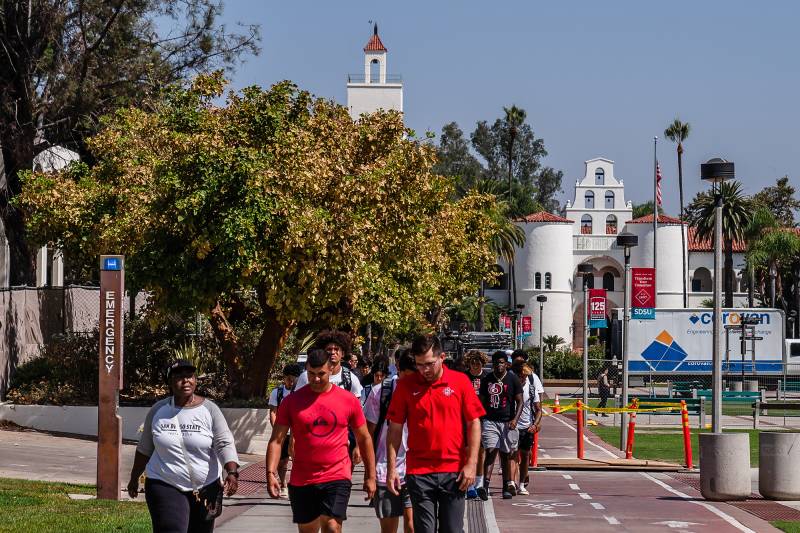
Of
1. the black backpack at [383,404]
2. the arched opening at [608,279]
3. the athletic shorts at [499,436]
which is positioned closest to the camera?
the black backpack at [383,404]

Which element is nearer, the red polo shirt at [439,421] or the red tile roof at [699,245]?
the red polo shirt at [439,421]

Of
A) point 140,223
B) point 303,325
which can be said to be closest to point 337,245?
point 140,223

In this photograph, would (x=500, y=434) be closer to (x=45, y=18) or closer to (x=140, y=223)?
(x=140, y=223)

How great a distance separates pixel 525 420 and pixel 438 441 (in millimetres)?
7415

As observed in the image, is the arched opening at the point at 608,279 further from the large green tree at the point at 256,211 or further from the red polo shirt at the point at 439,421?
the red polo shirt at the point at 439,421

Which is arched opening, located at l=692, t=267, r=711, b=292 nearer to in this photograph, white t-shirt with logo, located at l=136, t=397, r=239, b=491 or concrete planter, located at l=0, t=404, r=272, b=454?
concrete planter, located at l=0, t=404, r=272, b=454

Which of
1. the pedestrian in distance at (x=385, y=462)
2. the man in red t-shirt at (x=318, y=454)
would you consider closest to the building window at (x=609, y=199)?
the pedestrian in distance at (x=385, y=462)

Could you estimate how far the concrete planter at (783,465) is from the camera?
15719 mm

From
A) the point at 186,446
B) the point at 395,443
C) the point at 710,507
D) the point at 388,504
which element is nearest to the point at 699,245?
the point at 710,507

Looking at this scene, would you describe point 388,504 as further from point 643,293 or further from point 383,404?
point 643,293

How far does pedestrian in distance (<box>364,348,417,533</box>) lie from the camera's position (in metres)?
9.89

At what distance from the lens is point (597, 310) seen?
107ft

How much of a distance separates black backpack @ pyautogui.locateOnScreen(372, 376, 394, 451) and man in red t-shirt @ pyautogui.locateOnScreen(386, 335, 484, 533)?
172cm

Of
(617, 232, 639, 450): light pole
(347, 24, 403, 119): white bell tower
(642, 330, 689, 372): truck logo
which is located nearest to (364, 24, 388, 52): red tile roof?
(347, 24, 403, 119): white bell tower
